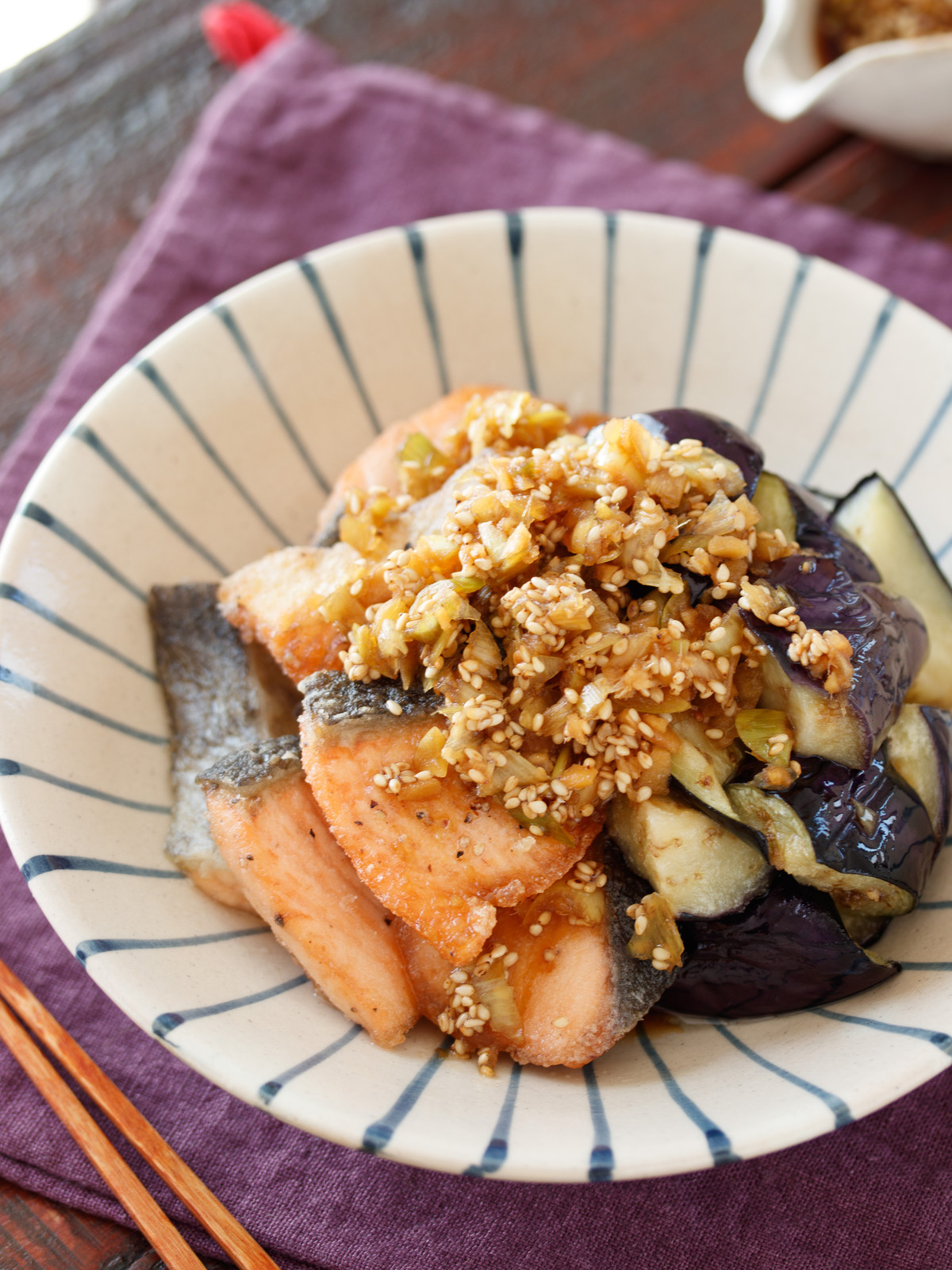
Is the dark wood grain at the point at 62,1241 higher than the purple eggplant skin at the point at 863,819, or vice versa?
the dark wood grain at the point at 62,1241

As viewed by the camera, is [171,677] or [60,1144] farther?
[171,677]

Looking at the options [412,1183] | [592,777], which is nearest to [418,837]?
[592,777]

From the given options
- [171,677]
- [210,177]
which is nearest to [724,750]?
[171,677]

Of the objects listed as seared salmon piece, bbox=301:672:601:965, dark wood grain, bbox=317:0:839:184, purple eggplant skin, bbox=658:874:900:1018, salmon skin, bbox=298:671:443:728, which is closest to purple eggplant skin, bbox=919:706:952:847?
purple eggplant skin, bbox=658:874:900:1018

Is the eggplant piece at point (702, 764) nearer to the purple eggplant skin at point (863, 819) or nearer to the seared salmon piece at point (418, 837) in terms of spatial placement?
the purple eggplant skin at point (863, 819)

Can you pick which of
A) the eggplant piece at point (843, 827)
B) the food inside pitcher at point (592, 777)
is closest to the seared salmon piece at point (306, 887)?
the food inside pitcher at point (592, 777)

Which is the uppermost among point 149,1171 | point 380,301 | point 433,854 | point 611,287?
point 380,301

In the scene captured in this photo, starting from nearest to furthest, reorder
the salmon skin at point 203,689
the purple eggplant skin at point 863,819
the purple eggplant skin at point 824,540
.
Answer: the purple eggplant skin at point 863,819 → the purple eggplant skin at point 824,540 → the salmon skin at point 203,689

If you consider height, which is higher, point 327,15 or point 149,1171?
point 327,15

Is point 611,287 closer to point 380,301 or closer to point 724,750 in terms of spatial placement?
point 380,301
